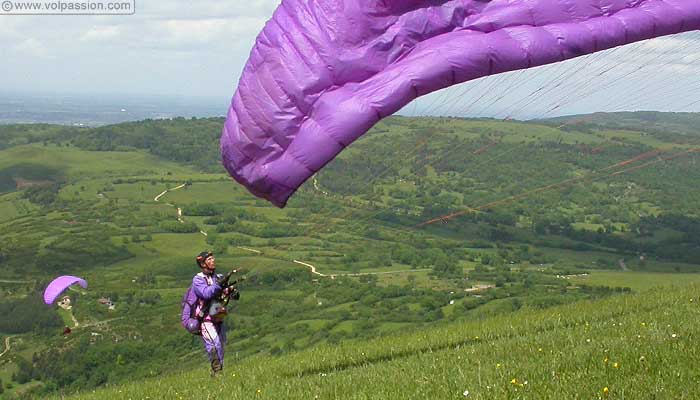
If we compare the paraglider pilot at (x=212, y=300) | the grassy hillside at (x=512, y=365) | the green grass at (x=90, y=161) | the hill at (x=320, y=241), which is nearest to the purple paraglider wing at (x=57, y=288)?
the grassy hillside at (x=512, y=365)

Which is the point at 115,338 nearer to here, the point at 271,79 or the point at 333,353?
the point at 333,353

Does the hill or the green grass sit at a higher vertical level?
the green grass

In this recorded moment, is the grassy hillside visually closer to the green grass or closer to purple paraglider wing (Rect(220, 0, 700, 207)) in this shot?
purple paraglider wing (Rect(220, 0, 700, 207))

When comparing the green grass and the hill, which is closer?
the hill

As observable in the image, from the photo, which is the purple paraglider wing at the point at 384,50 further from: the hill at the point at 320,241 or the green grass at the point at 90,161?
the green grass at the point at 90,161

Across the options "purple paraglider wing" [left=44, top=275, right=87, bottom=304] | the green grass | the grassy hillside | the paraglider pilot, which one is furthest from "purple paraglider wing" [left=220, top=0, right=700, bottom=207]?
the green grass

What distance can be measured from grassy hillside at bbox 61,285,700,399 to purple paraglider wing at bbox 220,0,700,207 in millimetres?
1962

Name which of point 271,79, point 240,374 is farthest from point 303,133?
point 240,374

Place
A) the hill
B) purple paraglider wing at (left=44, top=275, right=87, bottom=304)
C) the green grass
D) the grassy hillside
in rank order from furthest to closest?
the green grass, the hill, purple paraglider wing at (left=44, top=275, right=87, bottom=304), the grassy hillside

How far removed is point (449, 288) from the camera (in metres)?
66.1

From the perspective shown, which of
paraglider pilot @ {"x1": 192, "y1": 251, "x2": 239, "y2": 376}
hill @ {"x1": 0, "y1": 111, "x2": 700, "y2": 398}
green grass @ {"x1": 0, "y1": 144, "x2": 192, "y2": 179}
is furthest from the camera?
green grass @ {"x1": 0, "y1": 144, "x2": 192, "y2": 179}

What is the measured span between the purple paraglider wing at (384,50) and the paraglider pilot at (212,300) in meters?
2.88

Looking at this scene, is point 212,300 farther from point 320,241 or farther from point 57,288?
point 320,241

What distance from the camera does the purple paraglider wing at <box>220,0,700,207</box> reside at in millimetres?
6207
